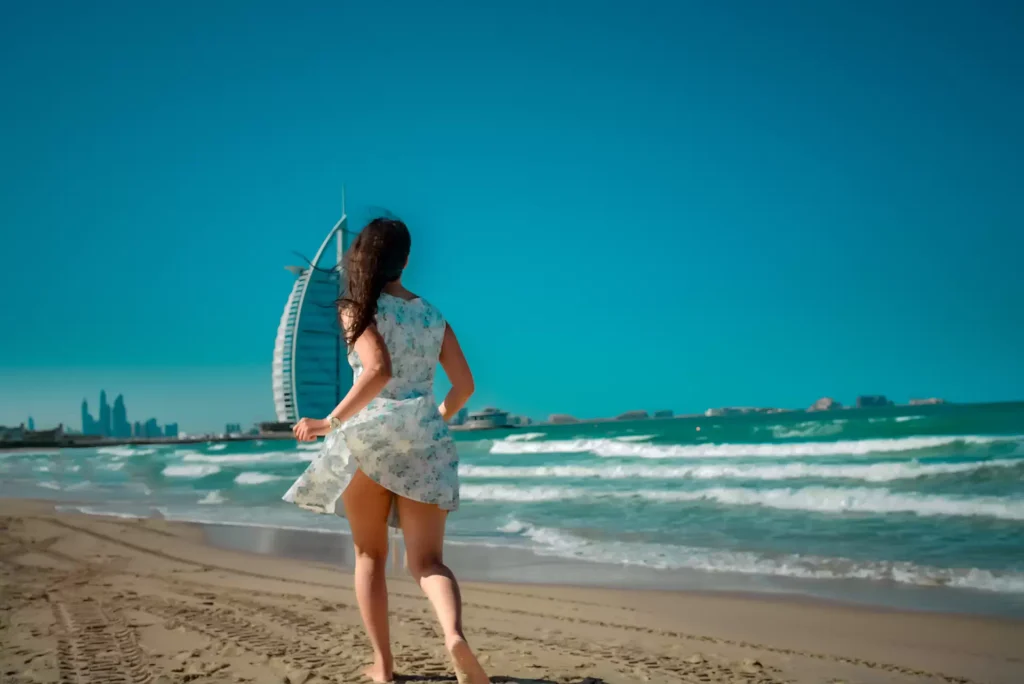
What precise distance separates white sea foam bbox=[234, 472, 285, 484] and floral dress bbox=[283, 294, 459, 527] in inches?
678

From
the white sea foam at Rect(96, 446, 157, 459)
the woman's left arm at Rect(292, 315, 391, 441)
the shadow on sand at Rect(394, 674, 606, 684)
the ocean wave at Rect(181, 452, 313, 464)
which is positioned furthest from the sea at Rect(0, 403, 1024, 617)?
the white sea foam at Rect(96, 446, 157, 459)

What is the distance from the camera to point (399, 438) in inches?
99.3

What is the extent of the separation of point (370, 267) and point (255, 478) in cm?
1895

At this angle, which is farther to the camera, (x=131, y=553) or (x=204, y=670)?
(x=131, y=553)

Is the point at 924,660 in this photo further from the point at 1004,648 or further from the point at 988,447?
the point at 988,447

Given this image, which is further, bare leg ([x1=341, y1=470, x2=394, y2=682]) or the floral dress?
bare leg ([x1=341, y1=470, x2=394, y2=682])

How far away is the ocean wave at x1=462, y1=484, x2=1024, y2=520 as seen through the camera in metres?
8.70

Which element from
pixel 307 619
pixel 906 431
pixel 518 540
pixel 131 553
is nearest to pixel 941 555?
pixel 518 540

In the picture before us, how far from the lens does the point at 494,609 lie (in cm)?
476

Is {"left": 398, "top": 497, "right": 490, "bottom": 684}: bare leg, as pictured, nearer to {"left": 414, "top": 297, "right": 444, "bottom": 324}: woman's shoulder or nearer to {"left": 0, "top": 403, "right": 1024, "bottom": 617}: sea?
{"left": 414, "top": 297, "right": 444, "bottom": 324}: woman's shoulder

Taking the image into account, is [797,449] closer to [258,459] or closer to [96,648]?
[96,648]

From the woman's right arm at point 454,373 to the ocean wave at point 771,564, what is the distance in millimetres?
3941

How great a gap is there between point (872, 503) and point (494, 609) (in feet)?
20.9

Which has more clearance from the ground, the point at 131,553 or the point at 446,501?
the point at 446,501
